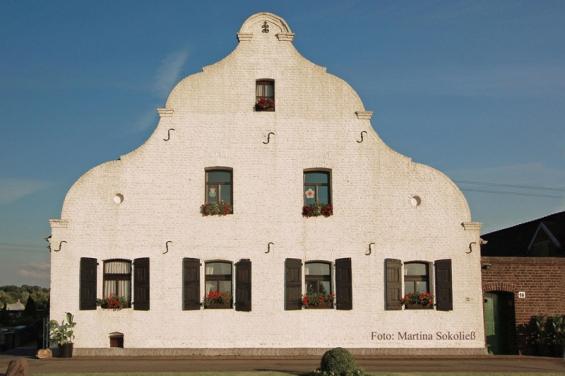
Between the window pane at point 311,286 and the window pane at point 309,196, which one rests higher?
the window pane at point 309,196

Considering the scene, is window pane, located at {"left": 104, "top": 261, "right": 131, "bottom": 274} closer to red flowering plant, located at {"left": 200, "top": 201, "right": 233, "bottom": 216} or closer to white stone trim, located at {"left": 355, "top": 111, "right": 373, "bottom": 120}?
red flowering plant, located at {"left": 200, "top": 201, "right": 233, "bottom": 216}

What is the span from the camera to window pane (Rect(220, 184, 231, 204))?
24.2 m

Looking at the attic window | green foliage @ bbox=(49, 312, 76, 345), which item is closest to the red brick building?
the attic window

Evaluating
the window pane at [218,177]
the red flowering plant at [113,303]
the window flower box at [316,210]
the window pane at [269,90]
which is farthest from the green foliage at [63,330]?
the window pane at [269,90]

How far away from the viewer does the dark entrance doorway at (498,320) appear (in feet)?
81.3

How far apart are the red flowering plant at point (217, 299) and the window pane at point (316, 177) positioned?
478cm

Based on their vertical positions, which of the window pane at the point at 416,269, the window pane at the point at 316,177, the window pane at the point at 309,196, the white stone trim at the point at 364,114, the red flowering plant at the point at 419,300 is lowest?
the red flowering plant at the point at 419,300

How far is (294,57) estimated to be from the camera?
24797 millimetres

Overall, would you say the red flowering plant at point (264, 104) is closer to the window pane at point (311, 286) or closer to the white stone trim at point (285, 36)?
the white stone trim at point (285, 36)

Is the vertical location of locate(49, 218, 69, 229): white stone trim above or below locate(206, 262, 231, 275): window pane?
above

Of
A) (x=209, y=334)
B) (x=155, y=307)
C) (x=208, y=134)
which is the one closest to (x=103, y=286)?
(x=155, y=307)

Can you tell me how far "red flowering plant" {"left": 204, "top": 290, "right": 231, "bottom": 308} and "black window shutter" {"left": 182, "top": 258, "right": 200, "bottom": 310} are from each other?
33 cm

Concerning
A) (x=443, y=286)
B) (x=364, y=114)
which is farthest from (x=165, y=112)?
(x=443, y=286)

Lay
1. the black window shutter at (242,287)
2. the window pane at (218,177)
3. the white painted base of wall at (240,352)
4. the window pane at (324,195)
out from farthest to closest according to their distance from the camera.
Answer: the window pane at (324,195) < the window pane at (218,177) < the black window shutter at (242,287) < the white painted base of wall at (240,352)
